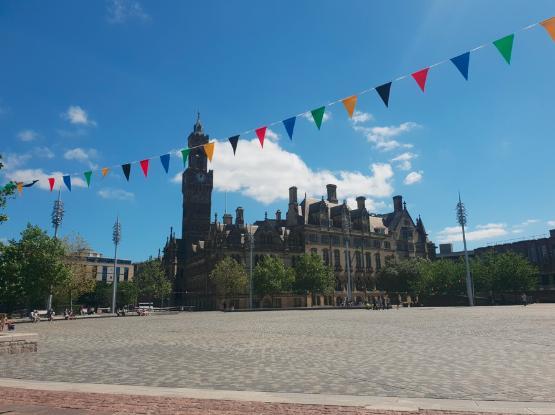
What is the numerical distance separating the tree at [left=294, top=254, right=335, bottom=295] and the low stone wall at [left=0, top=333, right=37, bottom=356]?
60.2m

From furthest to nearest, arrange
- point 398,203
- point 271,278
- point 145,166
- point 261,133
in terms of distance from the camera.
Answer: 1. point 398,203
2. point 271,278
3. point 145,166
4. point 261,133

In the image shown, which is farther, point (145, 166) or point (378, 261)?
point (378, 261)

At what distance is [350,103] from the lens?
56.3 ft

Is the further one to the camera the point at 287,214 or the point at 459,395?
the point at 287,214

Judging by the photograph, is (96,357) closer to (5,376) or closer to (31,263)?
(5,376)

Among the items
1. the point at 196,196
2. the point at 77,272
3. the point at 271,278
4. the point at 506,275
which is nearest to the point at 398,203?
the point at 506,275

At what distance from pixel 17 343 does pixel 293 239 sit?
71858mm

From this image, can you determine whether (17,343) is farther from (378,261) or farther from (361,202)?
(361,202)

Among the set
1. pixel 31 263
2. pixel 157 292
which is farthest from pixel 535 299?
pixel 31 263

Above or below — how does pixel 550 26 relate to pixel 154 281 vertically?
above

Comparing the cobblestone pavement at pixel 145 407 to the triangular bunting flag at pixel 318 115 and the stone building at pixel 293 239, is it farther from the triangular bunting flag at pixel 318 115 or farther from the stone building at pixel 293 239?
the stone building at pixel 293 239

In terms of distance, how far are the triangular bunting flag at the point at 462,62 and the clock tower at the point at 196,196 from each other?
9155cm

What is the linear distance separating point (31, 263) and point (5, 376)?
36.6 meters

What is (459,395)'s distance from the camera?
762cm
